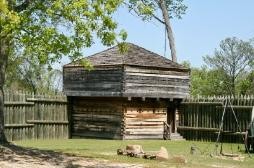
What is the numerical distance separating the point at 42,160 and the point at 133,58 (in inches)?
567

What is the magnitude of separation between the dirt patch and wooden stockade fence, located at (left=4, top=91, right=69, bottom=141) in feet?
28.2

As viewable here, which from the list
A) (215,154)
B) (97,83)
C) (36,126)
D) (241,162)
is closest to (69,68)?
(97,83)

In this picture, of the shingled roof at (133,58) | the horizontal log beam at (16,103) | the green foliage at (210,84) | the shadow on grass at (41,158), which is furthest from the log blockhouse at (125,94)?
the green foliage at (210,84)

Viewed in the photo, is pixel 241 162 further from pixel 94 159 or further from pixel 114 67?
pixel 114 67

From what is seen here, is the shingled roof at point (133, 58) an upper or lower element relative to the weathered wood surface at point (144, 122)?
upper

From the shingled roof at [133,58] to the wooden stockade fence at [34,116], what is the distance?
2.82m

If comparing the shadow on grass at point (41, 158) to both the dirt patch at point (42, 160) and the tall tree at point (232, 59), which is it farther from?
the tall tree at point (232, 59)

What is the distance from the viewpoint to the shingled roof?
29438mm

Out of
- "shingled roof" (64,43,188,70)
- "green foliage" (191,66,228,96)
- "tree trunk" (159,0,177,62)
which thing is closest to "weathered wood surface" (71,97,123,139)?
"shingled roof" (64,43,188,70)

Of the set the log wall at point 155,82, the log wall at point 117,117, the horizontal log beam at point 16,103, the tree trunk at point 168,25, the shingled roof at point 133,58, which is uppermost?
the tree trunk at point 168,25

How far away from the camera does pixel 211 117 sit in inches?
1156

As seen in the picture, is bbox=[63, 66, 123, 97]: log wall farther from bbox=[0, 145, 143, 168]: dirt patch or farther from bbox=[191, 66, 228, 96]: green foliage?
bbox=[191, 66, 228, 96]: green foliage

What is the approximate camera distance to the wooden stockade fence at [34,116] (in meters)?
26.3

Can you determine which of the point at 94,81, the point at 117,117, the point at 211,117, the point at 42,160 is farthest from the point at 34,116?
the point at 42,160
